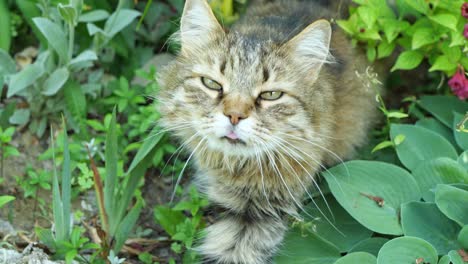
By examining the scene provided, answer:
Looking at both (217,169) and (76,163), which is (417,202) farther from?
(76,163)

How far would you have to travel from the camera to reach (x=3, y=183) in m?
3.29

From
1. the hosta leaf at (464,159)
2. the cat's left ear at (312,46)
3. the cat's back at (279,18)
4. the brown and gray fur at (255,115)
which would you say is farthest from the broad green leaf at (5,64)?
the hosta leaf at (464,159)

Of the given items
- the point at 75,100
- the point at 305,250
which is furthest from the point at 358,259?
the point at 75,100

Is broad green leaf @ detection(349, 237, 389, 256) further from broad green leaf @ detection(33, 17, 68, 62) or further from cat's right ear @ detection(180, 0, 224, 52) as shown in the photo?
broad green leaf @ detection(33, 17, 68, 62)

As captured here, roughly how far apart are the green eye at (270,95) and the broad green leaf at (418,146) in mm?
613

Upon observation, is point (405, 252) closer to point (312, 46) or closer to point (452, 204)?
point (452, 204)

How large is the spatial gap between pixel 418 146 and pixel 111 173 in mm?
1180

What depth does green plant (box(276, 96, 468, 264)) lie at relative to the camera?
8.70 ft

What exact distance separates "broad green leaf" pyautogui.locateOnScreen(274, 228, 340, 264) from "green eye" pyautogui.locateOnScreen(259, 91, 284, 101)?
56cm

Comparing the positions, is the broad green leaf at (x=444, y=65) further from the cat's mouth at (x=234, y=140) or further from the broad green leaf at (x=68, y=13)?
the broad green leaf at (x=68, y=13)

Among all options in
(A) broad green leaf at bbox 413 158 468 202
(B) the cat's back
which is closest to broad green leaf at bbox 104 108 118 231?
(B) the cat's back

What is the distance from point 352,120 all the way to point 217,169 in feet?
1.94

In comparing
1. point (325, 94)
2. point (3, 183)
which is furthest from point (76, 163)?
point (325, 94)

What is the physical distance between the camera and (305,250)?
9.48 ft
